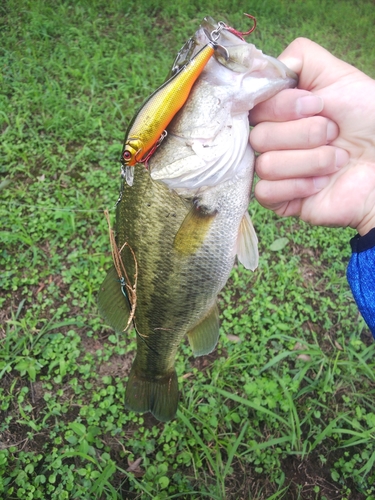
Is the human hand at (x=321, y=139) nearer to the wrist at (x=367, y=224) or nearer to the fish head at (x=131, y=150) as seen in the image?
the wrist at (x=367, y=224)

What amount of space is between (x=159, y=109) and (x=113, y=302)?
0.85 metres

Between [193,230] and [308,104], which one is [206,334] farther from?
[308,104]

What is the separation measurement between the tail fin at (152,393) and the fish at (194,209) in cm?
23

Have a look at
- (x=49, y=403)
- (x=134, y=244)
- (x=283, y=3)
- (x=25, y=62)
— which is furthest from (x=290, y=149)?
(x=283, y=3)

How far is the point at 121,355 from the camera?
2.76 m

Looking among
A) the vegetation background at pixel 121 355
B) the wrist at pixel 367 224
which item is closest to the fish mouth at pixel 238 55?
the wrist at pixel 367 224

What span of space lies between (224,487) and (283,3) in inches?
250

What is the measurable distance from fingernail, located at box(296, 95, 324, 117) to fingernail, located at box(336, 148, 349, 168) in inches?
8.0

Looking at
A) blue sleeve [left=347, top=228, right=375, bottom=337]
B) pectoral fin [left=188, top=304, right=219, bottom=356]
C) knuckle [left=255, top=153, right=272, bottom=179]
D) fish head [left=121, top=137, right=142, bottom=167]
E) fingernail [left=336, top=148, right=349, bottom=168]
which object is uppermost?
fish head [left=121, top=137, right=142, bottom=167]

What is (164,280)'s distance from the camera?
5.26 feet

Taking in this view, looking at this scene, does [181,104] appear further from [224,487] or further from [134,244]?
[224,487]

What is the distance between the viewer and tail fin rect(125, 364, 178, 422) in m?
1.97

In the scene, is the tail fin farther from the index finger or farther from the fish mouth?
the fish mouth

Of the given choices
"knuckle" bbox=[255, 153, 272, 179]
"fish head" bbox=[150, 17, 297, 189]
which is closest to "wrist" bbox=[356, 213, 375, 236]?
"knuckle" bbox=[255, 153, 272, 179]
